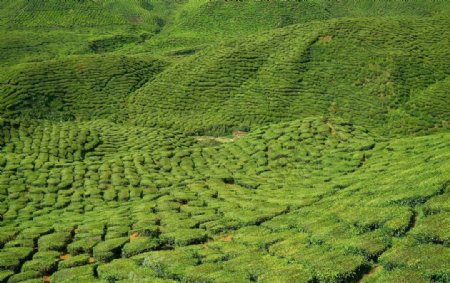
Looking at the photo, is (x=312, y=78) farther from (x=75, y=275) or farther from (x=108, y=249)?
(x=75, y=275)

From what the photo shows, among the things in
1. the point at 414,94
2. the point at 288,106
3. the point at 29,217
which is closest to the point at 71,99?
the point at 288,106

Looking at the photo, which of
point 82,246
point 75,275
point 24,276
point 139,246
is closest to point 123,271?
point 75,275

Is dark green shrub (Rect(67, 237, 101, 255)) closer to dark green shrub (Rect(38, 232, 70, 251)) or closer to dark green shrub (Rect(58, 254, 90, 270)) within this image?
dark green shrub (Rect(38, 232, 70, 251))

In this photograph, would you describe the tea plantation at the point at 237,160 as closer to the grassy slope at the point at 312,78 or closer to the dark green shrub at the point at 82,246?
the dark green shrub at the point at 82,246

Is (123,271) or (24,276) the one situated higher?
(123,271)

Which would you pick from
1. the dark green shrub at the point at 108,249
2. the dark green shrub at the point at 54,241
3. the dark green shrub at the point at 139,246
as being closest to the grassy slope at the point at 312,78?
the dark green shrub at the point at 54,241

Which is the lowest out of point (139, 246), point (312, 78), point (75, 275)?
point (75, 275)

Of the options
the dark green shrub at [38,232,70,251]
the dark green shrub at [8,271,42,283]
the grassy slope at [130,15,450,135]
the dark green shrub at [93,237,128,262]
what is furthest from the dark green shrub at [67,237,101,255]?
the grassy slope at [130,15,450,135]

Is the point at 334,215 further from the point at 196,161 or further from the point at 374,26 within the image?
the point at 374,26
